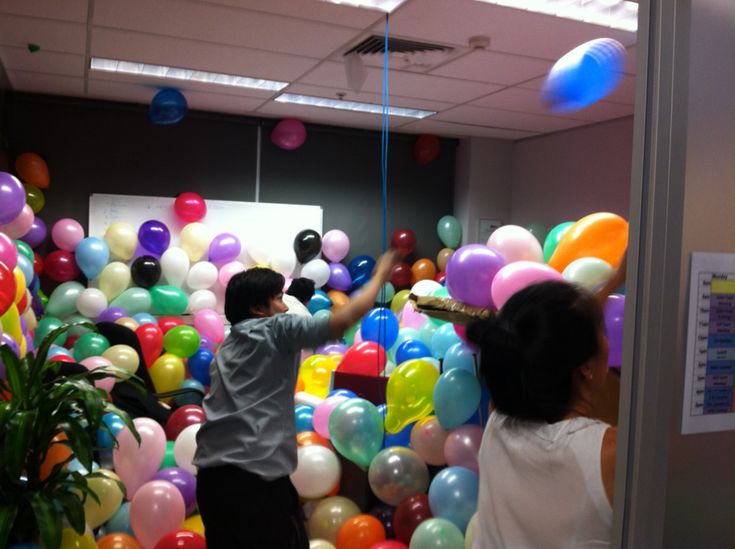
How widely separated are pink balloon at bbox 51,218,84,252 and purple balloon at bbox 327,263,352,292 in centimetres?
202

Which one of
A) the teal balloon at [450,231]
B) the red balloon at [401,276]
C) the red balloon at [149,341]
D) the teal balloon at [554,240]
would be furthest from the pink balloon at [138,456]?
the teal balloon at [450,231]

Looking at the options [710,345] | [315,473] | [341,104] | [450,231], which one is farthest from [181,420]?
[450,231]

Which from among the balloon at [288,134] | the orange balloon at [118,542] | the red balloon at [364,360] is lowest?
the orange balloon at [118,542]

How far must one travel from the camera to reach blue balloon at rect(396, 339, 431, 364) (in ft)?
11.5

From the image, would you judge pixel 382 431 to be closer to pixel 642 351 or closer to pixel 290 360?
pixel 290 360

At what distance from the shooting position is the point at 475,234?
650 cm

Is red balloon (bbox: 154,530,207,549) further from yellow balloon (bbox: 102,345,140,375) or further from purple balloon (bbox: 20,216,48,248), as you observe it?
purple balloon (bbox: 20,216,48,248)

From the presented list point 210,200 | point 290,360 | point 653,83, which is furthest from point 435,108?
point 653,83

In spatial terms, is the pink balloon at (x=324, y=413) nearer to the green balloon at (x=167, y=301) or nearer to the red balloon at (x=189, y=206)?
the green balloon at (x=167, y=301)

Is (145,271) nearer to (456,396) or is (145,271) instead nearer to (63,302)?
(63,302)

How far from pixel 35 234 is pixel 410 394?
338 cm

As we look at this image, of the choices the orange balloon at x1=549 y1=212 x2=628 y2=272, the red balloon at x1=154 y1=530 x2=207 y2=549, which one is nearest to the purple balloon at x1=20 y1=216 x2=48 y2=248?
the red balloon at x1=154 y1=530 x2=207 y2=549

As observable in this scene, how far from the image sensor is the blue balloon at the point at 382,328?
3852mm

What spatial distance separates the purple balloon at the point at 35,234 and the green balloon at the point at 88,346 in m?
1.24
